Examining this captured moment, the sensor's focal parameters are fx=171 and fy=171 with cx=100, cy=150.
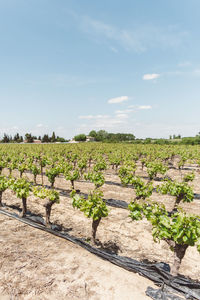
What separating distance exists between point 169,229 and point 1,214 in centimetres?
891

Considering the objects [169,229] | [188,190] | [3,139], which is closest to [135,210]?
[169,229]

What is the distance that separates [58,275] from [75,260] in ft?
2.65

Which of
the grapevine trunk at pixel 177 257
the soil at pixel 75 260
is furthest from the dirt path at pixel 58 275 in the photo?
the grapevine trunk at pixel 177 257

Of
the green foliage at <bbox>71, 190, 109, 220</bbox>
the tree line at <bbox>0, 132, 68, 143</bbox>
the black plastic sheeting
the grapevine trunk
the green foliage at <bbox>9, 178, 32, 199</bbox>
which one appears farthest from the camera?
the tree line at <bbox>0, 132, 68, 143</bbox>

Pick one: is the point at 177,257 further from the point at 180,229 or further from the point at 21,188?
the point at 21,188

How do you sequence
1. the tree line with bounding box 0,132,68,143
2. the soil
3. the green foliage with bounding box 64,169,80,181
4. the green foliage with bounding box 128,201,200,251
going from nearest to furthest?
the green foliage with bounding box 128,201,200,251 < the soil < the green foliage with bounding box 64,169,80,181 < the tree line with bounding box 0,132,68,143

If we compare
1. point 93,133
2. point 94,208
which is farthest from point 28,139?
point 94,208

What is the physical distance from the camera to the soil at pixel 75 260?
16.3 feet

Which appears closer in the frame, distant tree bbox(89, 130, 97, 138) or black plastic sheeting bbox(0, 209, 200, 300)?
black plastic sheeting bbox(0, 209, 200, 300)

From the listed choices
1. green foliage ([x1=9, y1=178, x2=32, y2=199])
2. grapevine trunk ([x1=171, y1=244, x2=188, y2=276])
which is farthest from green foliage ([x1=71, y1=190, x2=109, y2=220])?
green foliage ([x1=9, y1=178, x2=32, y2=199])

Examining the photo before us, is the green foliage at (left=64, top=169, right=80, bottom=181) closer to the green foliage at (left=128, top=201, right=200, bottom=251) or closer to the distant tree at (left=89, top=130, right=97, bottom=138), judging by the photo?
the green foliage at (left=128, top=201, right=200, bottom=251)

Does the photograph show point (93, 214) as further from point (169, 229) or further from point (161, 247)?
point (161, 247)

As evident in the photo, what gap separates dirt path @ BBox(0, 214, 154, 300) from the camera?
191 inches

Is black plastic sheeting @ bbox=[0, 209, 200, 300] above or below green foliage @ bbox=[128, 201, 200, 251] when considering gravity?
below
